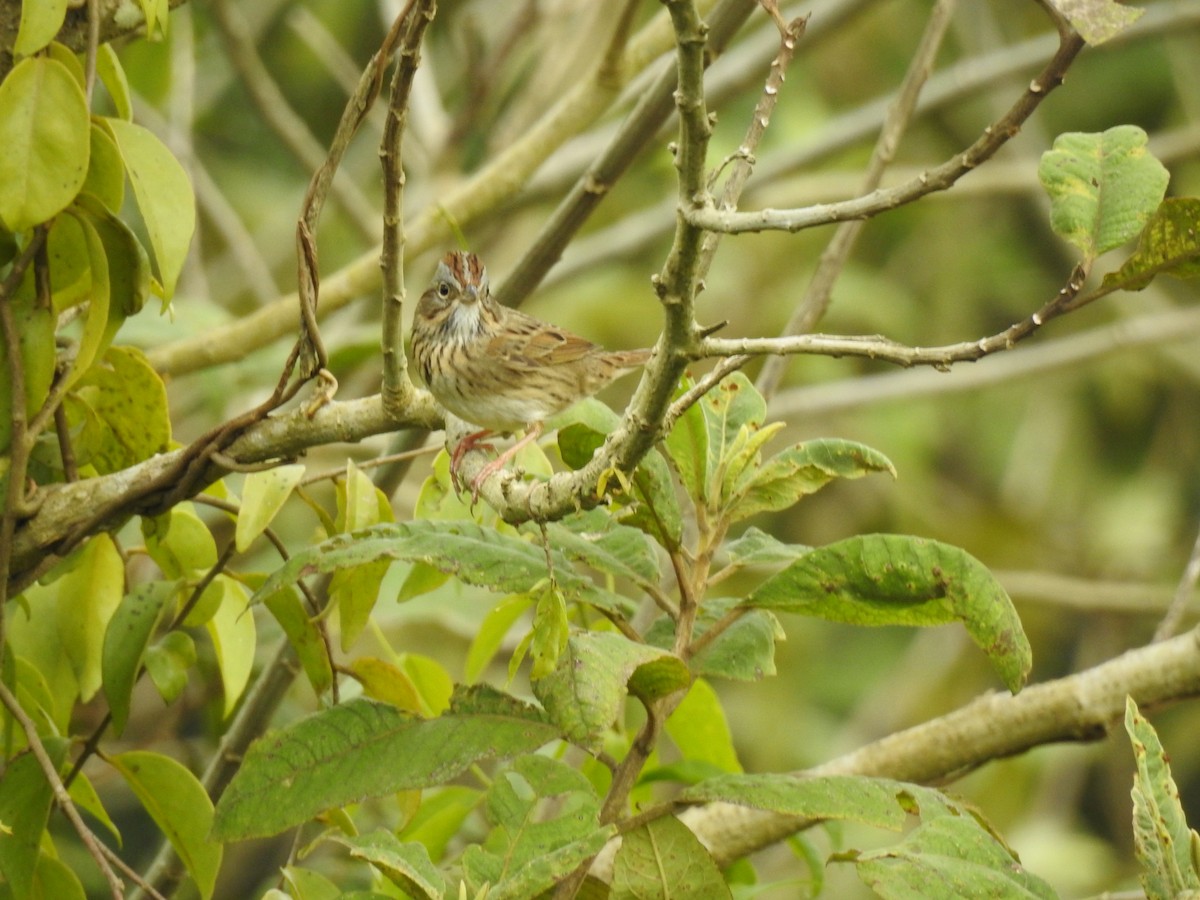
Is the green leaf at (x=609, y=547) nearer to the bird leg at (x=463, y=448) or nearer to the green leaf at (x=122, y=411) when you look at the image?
the bird leg at (x=463, y=448)

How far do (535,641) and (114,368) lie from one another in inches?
35.1

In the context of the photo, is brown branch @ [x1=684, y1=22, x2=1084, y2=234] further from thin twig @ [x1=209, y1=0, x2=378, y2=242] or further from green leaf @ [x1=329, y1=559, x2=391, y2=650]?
thin twig @ [x1=209, y1=0, x2=378, y2=242]

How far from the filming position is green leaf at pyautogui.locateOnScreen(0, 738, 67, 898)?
6.21 ft

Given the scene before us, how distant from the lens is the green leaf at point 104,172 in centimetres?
201

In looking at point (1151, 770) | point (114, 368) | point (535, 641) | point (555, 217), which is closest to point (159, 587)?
point (114, 368)

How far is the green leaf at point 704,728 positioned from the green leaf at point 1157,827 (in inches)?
29.0

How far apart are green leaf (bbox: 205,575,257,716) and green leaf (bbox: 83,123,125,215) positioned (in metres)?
0.58

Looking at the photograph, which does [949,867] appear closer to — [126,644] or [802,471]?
[802,471]

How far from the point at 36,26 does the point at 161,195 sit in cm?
27

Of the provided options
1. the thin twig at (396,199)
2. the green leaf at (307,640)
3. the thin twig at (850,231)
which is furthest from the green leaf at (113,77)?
the thin twig at (850,231)

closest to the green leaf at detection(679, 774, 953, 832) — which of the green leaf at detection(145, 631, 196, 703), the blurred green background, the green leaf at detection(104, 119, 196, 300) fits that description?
the green leaf at detection(145, 631, 196, 703)

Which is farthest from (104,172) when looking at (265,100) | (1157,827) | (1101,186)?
(265,100)

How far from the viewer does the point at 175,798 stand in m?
2.04

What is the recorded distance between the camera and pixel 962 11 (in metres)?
7.00
